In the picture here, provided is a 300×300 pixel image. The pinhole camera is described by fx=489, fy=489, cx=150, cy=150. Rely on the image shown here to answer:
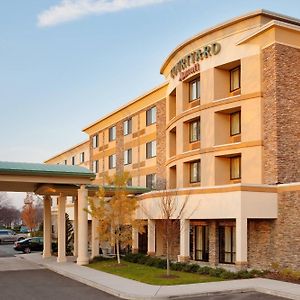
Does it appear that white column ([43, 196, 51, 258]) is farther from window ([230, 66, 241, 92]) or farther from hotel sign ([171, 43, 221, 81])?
window ([230, 66, 241, 92])

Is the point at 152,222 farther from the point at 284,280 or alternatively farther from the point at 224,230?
the point at 284,280

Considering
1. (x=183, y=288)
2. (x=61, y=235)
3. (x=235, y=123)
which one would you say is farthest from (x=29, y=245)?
(x=183, y=288)

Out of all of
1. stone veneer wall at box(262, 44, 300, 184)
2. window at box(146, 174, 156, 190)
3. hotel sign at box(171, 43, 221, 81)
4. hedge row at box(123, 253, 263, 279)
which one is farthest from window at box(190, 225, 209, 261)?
window at box(146, 174, 156, 190)

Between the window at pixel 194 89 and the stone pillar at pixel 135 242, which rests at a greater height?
the window at pixel 194 89

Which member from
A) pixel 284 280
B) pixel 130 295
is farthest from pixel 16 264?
pixel 284 280

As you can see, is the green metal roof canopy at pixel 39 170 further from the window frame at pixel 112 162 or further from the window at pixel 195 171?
the window frame at pixel 112 162

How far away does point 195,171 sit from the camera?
33.8m

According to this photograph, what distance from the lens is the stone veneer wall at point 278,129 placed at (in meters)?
25.5

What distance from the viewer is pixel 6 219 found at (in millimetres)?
152500

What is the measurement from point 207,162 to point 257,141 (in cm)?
425

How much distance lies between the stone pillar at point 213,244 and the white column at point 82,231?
811 centimetres

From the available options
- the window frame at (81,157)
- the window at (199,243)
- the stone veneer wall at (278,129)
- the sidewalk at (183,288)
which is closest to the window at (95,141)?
the window frame at (81,157)

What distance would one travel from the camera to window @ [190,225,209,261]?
96.2ft

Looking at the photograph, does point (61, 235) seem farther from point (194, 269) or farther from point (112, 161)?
point (112, 161)
